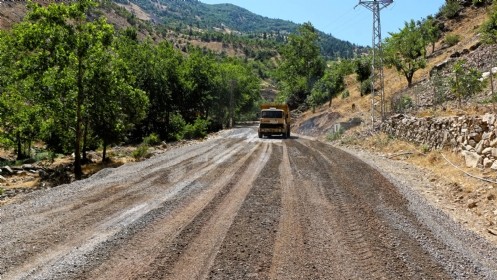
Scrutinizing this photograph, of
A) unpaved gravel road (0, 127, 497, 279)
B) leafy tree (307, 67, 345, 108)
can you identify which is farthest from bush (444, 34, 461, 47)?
unpaved gravel road (0, 127, 497, 279)

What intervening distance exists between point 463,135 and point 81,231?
13720 millimetres

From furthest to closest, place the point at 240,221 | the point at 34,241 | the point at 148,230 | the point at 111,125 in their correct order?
the point at 111,125 < the point at 240,221 < the point at 148,230 < the point at 34,241

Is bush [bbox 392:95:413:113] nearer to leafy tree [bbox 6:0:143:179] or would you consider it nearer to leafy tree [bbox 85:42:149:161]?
leafy tree [bbox 85:42:149:161]

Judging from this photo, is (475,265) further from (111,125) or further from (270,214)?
(111,125)

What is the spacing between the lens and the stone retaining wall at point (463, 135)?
12.9 m

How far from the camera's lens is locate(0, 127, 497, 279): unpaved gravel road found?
573 cm

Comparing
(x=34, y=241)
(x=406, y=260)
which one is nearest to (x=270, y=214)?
(x=406, y=260)

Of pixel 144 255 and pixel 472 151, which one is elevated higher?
pixel 472 151

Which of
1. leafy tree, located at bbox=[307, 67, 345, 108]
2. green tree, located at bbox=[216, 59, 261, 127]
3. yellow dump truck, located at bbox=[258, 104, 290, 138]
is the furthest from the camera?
green tree, located at bbox=[216, 59, 261, 127]

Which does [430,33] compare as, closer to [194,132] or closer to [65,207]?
[194,132]

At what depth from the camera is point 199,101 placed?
191 ft

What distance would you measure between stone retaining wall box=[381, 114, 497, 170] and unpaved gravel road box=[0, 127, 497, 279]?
3238mm

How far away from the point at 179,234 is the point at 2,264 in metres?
2.74

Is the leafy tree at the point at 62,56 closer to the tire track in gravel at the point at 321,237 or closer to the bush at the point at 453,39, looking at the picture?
the tire track in gravel at the point at 321,237
